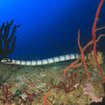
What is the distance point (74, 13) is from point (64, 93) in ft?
169

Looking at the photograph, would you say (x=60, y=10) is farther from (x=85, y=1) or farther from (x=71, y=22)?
(x=71, y=22)

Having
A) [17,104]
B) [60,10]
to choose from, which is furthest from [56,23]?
[17,104]

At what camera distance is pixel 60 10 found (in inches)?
2458

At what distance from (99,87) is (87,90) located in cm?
33

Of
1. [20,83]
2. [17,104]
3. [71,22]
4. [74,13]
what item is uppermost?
[74,13]

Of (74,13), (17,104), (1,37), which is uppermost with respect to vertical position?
(74,13)

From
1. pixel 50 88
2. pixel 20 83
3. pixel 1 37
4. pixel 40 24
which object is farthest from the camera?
pixel 40 24

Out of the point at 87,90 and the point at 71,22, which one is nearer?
the point at 87,90

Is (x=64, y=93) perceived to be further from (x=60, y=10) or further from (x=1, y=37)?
(x=60, y=10)

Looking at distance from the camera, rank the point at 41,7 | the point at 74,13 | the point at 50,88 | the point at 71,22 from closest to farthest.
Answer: the point at 50,88 < the point at 71,22 < the point at 74,13 < the point at 41,7

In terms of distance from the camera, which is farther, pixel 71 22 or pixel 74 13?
pixel 74 13

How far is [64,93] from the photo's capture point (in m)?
3.27

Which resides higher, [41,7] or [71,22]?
[41,7]

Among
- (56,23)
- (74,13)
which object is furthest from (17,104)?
(56,23)
